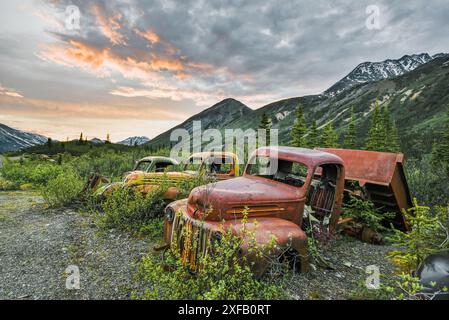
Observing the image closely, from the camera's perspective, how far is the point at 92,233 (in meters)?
6.11

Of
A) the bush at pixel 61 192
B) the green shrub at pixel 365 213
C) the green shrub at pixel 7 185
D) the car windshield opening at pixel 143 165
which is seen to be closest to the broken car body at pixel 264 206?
the green shrub at pixel 365 213

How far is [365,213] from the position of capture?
611 centimetres

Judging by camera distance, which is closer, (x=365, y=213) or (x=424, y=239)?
(x=424, y=239)

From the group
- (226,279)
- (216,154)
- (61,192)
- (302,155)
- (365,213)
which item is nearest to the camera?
(226,279)

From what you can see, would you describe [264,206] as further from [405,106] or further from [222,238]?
[405,106]

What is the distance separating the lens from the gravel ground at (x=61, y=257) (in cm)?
377

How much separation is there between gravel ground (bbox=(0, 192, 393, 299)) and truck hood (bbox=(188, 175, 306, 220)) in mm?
1129

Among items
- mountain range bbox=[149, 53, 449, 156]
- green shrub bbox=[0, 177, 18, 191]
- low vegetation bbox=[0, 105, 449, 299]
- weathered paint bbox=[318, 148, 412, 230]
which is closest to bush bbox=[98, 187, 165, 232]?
low vegetation bbox=[0, 105, 449, 299]

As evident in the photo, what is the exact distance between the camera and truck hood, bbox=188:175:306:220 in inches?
154

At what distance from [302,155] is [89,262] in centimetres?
414

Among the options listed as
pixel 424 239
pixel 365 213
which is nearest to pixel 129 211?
pixel 365 213

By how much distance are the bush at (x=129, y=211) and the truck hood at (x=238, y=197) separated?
248 cm

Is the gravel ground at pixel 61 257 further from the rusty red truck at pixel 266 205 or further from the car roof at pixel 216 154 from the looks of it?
the car roof at pixel 216 154
